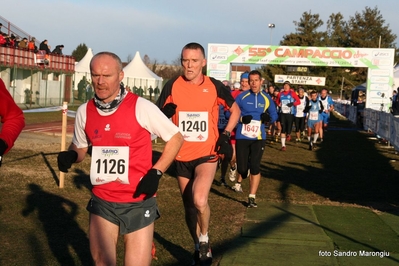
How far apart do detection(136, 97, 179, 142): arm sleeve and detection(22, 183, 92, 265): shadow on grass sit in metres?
2.34

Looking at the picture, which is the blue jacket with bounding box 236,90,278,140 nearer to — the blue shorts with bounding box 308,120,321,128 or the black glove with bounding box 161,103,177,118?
the black glove with bounding box 161,103,177,118

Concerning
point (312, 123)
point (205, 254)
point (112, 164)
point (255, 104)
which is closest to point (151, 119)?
point (112, 164)

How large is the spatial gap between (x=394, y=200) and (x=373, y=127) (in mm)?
17684

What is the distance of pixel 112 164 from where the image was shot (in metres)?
4.41

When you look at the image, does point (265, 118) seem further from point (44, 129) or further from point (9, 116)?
point (44, 129)

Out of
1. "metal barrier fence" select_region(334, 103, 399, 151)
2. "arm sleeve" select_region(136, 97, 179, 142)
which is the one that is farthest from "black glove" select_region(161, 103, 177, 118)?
"metal barrier fence" select_region(334, 103, 399, 151)

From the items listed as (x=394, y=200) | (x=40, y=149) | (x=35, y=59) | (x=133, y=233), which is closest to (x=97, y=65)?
(x=133, y=233)

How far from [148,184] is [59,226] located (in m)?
3.88

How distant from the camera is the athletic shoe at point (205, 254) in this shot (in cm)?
639

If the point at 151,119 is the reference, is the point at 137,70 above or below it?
Answer: above

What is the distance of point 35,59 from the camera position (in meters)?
37.8

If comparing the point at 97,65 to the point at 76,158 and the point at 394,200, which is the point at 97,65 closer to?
the point at 76,158

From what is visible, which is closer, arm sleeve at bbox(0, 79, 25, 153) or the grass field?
arm sleeve at bbox(0, 79, 25, 153)

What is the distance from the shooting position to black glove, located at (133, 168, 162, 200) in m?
4.31
